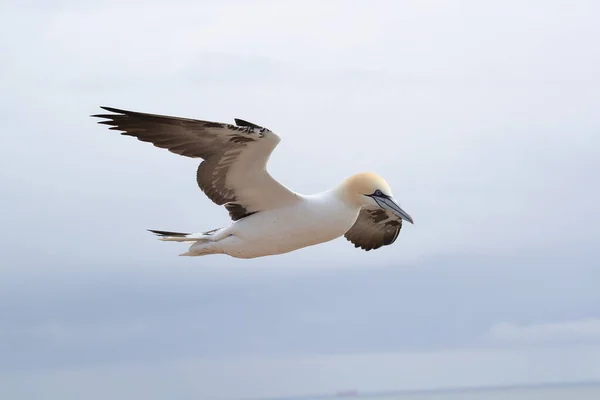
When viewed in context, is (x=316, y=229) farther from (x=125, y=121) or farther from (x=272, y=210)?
(x=125, y=121)

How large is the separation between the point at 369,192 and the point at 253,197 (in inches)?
60.5

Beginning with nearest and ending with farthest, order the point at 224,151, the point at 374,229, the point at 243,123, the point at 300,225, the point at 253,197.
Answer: the point at 243,123 < the point at 224,151 < the point at 300,225 < the point at 253,197 < the point at 374,229

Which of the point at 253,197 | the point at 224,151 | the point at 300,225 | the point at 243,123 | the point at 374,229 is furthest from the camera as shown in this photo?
the point at 374,229

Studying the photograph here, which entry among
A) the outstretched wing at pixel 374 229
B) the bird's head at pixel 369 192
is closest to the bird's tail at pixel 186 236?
the bird's head at pixel 369 192

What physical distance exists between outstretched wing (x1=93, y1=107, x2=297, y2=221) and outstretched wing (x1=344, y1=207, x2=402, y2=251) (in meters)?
3.32

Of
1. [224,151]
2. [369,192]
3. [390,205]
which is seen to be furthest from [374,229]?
[224,151]

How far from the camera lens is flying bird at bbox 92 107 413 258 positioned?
14.2m

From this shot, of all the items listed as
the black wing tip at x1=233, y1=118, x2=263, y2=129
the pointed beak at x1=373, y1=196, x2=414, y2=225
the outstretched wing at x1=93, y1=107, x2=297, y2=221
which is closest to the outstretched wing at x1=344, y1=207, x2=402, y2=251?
the pointed beak at x1=373, y1=196, x2=414, y2=225

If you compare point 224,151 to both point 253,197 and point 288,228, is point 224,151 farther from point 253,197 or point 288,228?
point 288,228

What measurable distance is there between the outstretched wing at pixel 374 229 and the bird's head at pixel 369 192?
273 cm

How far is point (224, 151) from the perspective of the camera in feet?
47.5

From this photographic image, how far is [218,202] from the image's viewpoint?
50.4ft

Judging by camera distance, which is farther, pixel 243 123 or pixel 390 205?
pixel 390 205

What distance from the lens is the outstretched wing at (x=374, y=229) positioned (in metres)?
18.2
